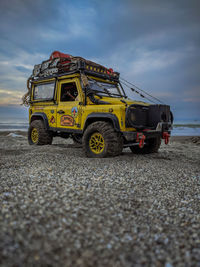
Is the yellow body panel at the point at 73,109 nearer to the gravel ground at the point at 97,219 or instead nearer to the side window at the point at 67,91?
the side window at the point at 67,91

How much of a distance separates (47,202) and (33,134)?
6.19 meters

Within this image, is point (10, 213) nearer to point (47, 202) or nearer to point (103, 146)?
point (47, 202)

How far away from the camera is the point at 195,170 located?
4.81 metres

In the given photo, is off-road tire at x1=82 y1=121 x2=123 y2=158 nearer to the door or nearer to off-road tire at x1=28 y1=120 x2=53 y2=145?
the door

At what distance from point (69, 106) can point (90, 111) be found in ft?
3.51

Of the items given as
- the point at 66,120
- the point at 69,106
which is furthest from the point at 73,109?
the point at 66,120

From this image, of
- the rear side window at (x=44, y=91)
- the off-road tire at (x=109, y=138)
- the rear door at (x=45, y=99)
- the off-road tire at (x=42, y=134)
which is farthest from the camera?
the off-road tire at (x=42, y=134)

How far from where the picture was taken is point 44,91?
7.88 meters

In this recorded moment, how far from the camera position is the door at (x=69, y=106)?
6443 millimetres

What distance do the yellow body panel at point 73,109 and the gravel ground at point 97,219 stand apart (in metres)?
1.96

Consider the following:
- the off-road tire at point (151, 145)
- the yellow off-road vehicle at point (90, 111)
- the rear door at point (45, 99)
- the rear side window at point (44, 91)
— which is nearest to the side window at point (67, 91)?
the yellow off-road vehicle at point (90, 111)

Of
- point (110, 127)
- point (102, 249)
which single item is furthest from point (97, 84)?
point (102, 249)

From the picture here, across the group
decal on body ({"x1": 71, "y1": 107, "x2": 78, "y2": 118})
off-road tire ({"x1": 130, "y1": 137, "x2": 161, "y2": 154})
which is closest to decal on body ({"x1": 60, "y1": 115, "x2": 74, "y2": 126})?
decal on body ({"x1": 71, "y1": 107, "x2": 78, "y2": 118})

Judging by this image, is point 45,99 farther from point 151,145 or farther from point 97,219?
point 97,219
